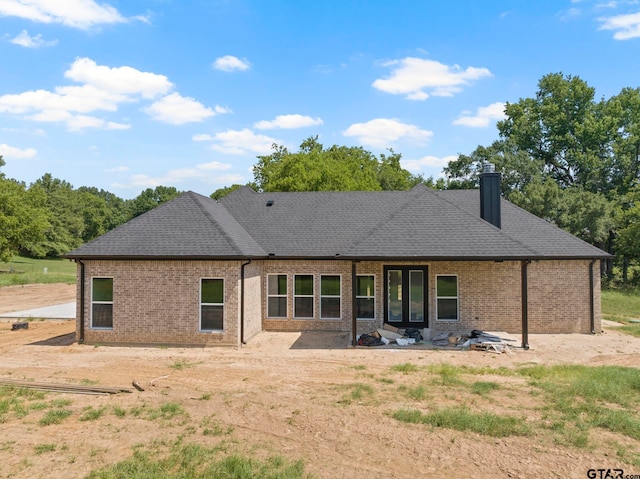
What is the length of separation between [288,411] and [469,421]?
3.26 meters

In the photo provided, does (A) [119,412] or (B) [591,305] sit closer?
(A) [119,412]

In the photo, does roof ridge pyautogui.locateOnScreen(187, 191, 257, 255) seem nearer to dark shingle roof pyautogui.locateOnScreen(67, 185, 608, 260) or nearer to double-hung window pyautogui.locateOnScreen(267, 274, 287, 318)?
dark shingle roof pyautogui.locateOnScreen(67, 185, 608, 260)

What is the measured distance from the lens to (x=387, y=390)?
990 cm

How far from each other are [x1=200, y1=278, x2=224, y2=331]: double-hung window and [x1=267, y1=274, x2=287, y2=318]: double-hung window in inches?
124

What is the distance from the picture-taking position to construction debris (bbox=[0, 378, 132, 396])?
32.1 feet

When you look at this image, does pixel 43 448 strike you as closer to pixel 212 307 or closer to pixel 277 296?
pixel 212 307

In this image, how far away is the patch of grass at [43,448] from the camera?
6.86 meters

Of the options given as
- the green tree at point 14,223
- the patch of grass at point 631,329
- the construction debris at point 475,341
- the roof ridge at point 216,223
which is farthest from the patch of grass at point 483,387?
the green tree at point 14,223

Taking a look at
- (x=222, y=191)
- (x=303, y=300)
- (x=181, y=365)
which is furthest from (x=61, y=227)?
(x=181, y=365)

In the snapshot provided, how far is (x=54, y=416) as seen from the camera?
8.20 meters

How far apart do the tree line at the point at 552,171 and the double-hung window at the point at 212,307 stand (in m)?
21.8

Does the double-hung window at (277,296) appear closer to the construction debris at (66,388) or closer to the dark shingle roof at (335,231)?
the dark shingle roof at (335,231)

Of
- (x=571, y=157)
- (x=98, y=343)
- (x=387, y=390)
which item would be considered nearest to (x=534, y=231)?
(x=387, y=390)

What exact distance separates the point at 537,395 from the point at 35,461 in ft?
29.9
